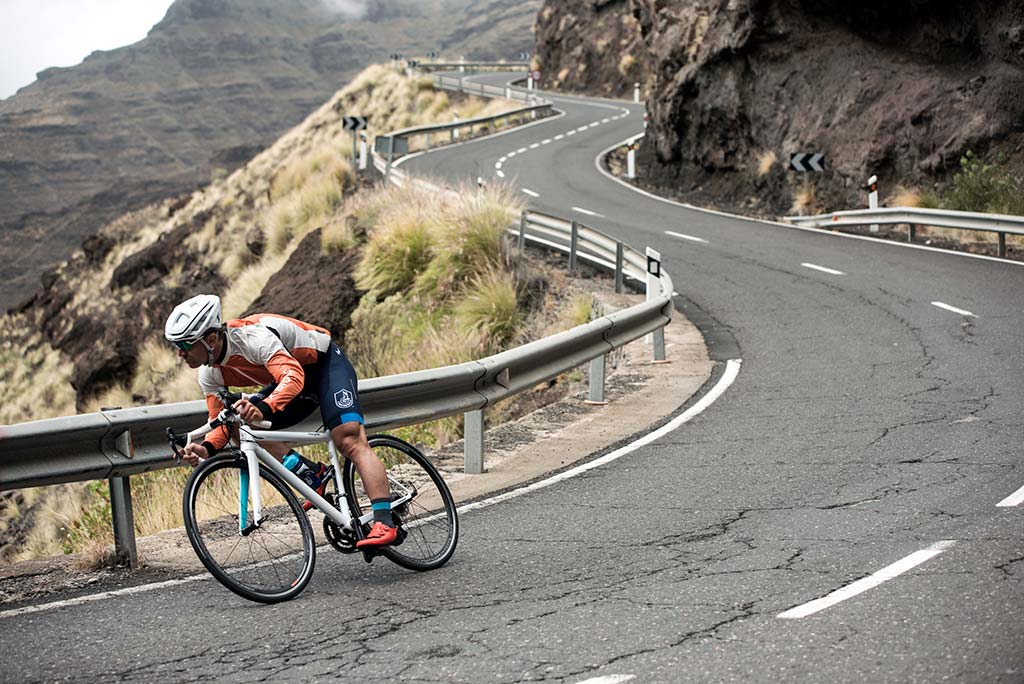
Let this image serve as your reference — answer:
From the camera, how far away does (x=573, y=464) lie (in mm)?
8711

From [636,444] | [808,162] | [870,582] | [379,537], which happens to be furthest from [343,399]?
[808,162]

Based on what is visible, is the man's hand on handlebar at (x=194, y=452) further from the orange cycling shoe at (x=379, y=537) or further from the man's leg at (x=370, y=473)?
the orange cycling shoe at (x=379, y=537)

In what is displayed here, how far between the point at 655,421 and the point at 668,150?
23.1 metres

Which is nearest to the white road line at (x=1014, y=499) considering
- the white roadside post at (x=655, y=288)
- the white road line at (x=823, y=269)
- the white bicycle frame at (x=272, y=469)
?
the white bicycle frame at (x=272, y=469)

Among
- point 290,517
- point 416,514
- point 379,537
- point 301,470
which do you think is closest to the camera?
point 379,537

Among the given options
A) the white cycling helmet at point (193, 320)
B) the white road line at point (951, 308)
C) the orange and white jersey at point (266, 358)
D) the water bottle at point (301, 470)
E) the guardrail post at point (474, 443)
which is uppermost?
the white cycling helmet at point (193, 320)

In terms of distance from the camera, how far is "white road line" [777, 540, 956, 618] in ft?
17.0

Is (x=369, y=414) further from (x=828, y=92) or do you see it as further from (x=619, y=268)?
(x=828, y=92)

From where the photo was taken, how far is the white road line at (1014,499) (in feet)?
22.0

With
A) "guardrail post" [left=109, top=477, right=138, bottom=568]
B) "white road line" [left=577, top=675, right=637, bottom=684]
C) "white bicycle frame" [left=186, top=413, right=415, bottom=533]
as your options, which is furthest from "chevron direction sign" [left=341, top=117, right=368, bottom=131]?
"white road line" [left=577, top=675, right=637, bottom=684]

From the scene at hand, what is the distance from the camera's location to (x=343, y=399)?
20.1 feet

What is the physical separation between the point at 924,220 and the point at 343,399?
15.9m

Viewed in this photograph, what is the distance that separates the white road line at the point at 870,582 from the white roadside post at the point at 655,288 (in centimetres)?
663

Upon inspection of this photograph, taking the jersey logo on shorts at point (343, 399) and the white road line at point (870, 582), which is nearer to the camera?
the white road line at point (870, 582)
